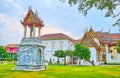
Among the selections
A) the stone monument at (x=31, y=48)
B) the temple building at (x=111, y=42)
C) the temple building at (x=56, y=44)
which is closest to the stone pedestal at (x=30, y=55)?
the stone monument at (x=31, y=48)

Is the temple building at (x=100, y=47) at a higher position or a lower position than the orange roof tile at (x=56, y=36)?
lower

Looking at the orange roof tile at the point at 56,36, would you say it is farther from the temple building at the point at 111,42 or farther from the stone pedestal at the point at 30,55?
the stone pedestal at the point at 30,55

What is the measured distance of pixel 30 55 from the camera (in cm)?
2898

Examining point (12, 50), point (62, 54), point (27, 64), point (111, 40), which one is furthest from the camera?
point (12, 50)

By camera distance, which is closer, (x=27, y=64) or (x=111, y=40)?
(x=27, y=64)

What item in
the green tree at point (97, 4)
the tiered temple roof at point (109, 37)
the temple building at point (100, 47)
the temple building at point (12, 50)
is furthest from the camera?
the temple building at point (12, 50)

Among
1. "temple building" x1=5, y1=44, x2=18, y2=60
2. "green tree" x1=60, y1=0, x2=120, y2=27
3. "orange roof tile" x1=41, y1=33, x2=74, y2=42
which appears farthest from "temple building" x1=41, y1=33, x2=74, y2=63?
"green tree" x1=60, y1=0, x2=120, y2=27

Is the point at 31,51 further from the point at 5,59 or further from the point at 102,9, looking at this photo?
the point at 5,59

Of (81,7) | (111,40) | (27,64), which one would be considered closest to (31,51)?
(27,64)

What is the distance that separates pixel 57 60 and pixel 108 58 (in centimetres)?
1358

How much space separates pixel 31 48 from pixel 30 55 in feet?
2.93

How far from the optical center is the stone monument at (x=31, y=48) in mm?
28647

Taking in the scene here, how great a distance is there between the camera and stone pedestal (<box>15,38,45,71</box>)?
93.4 ft

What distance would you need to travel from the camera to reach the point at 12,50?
80.8m
